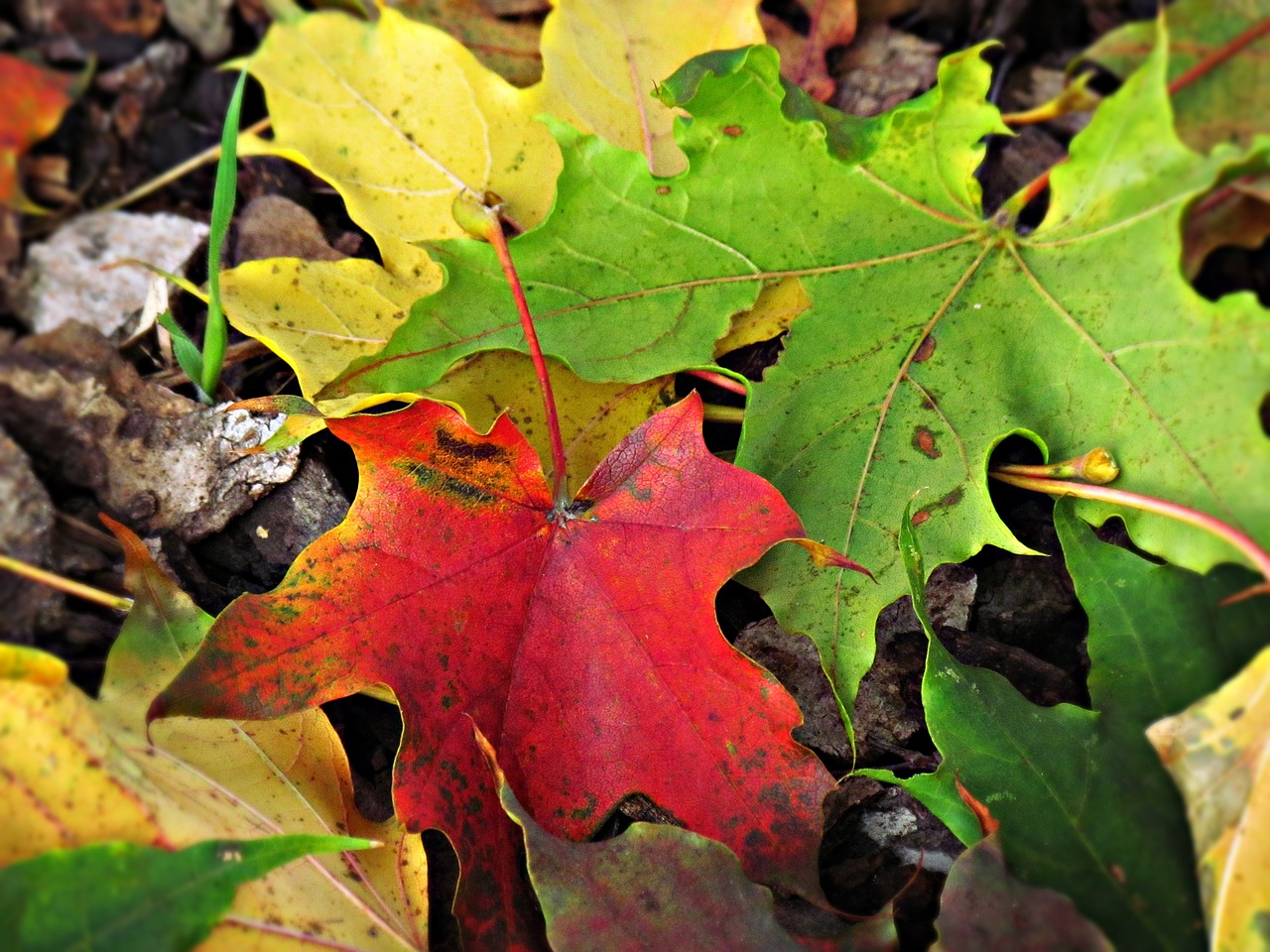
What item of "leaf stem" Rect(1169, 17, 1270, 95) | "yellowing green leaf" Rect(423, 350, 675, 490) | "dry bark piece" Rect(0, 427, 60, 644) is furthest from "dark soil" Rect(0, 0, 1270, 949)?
"leaf stem" Rect(1169, 17, 1270, 95)

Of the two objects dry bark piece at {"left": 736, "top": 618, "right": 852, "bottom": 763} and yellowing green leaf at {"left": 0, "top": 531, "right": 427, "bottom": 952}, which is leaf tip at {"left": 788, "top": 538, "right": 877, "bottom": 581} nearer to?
dry bark piece at {"left": 736, "top": 618, "right": 852, "bottom": 763}

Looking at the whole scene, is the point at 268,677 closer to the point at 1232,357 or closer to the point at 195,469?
the point at 195,469

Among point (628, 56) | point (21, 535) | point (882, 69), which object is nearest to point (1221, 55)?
point (882, 69)

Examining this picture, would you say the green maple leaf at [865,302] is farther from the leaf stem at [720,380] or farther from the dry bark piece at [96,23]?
the dry bark piece at [96,23]

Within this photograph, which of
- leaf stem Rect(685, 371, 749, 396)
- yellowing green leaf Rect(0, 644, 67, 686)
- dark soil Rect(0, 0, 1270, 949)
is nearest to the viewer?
yellowing green leaf Rect(0, 644, 67, 686)

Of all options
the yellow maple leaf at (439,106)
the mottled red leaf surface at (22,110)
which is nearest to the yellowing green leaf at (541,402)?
the yellow maple leaf at (439,106)
